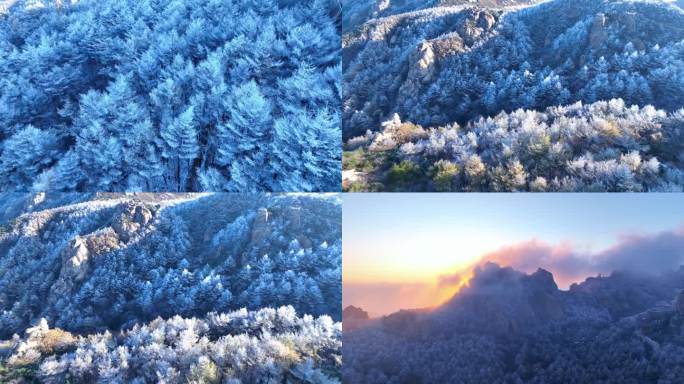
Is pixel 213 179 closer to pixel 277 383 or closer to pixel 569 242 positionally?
pixel 277 383

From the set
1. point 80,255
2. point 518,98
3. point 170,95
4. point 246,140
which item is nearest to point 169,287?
point 80,255

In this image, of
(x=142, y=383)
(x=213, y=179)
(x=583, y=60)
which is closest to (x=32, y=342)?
(x=142, y=383)

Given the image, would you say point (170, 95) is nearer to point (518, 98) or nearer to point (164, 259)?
point (164, 259)

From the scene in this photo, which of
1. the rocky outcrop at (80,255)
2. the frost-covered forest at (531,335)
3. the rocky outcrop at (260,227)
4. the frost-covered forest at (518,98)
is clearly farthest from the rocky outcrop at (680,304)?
the rocky outcrop at (80,255)

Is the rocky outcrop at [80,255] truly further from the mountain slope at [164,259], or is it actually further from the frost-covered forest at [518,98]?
the frost-covered forest at [518,98]

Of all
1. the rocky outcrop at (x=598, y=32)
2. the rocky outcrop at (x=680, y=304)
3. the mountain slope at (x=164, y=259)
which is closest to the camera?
the rocky outcrop at (x=680, y=304)
